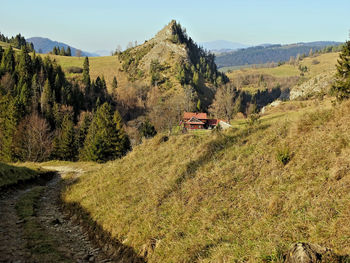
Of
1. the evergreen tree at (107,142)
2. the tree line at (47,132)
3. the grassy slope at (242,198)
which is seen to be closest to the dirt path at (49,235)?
the grassy slope at (242,198)

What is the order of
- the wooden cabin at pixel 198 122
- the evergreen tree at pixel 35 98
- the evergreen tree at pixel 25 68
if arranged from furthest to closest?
the wooden cabin at pixel 198 122
the evergreen tree at pixel 25 68
the evergreen tree at pixel 35 98

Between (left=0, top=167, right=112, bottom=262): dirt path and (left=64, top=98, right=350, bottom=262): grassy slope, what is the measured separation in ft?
4.12

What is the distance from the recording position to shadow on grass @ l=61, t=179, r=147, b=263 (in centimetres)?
989

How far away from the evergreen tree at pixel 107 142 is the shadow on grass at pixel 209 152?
40508mm

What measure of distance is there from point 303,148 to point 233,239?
6.06 meters

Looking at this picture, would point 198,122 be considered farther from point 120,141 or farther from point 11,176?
point 11,176

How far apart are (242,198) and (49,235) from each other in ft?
31.7

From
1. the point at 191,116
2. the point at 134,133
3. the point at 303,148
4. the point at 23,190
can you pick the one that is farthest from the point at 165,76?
the point at 303,148

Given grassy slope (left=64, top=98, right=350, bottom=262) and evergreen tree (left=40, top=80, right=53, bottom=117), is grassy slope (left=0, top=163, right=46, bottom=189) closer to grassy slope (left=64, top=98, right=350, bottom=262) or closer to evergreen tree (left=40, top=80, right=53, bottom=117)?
grassy slope (left=64, top=98, right=350, bottom=262)

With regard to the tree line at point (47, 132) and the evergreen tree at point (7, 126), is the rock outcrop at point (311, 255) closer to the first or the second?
the tree line at point (47, 132)

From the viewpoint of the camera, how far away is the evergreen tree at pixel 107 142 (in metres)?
55.4

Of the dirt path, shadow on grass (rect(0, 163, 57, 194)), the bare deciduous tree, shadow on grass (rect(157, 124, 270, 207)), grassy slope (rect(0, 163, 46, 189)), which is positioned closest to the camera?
the dirt path

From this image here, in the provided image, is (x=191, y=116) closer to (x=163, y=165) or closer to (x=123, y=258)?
(x=163, y=165)

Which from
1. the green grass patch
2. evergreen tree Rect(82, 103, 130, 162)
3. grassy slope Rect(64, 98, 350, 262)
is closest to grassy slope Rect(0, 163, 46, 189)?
the green grass patch
